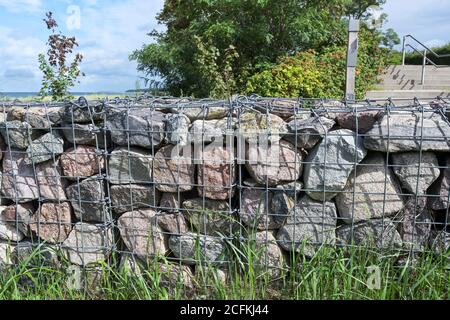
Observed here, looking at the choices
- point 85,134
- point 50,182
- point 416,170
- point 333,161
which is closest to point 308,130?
point 333,161

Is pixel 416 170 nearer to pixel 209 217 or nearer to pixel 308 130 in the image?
pixel 308 130

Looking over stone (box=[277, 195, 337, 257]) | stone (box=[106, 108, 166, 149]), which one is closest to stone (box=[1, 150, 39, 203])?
stone (box=[106, 108, 166, 149])

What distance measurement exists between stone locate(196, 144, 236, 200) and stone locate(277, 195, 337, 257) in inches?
15.1

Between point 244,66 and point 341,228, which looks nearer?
point 341,228

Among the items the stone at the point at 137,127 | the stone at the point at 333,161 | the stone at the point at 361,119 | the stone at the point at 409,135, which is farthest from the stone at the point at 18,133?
the stone at the point at 409,135

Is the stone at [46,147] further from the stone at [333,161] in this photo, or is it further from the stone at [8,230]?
the stone at [333,161]

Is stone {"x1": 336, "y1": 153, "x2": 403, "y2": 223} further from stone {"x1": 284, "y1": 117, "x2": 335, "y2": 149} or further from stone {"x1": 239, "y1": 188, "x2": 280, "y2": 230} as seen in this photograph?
stone {"x1": 239, "y1": 188, "x2": 280, "y2": 230}

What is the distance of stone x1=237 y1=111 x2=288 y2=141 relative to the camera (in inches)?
91.9

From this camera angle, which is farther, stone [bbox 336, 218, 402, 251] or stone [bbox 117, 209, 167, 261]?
stone [bbox 117, 209, 167, 261]

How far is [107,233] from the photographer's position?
2.59m

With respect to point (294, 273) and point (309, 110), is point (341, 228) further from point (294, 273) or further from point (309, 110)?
point (309, 110)

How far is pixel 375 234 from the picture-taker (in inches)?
92.2
